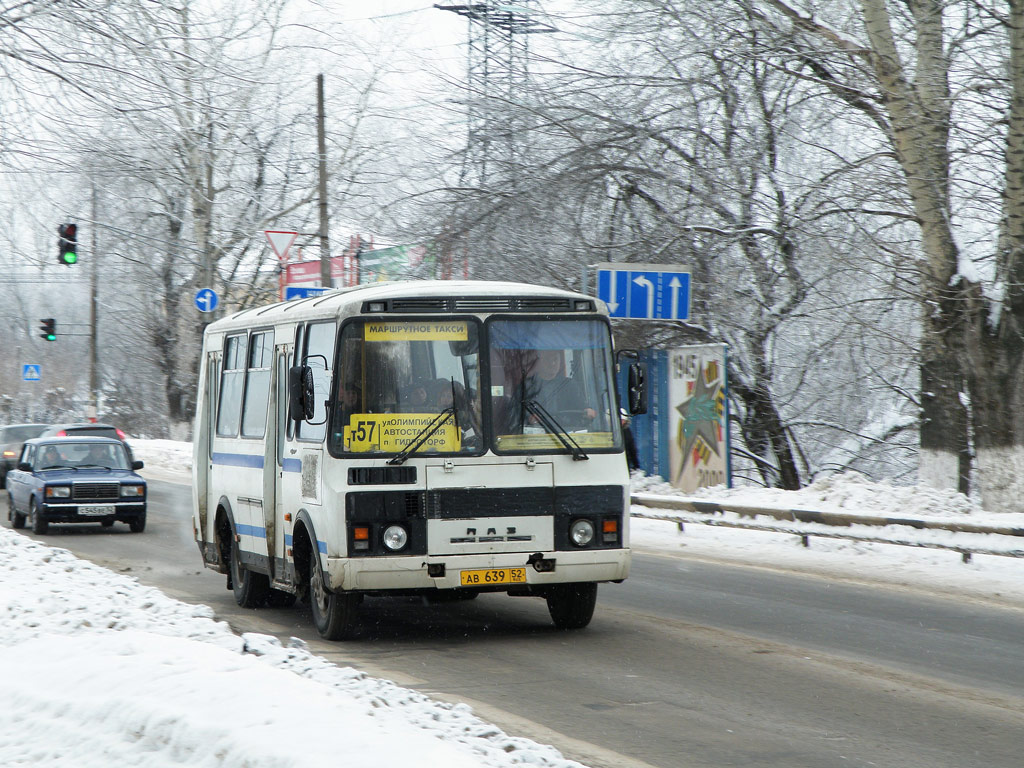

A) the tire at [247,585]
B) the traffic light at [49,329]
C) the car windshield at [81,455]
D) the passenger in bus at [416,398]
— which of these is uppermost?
the traffic light at [49,329]

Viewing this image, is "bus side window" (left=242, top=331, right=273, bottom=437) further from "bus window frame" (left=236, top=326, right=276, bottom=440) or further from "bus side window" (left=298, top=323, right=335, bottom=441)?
"bus side window" (left=298, top=323, right=335, bottom=441)

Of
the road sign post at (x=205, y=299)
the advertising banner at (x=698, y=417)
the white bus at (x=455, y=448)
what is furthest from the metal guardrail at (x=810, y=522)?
the road sign post at (x=205, y=299)

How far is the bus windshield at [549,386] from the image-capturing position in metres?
9.51

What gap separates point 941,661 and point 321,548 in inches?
167

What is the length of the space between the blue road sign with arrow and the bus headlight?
1128cm

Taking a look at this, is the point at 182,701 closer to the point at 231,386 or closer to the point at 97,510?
the point at 231,386

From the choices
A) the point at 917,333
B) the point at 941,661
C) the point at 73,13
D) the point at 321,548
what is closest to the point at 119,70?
the point at 73,13

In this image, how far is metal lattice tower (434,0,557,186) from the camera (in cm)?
2248

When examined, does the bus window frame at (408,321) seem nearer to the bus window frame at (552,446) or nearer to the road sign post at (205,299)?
the bus window frame at (552,446)

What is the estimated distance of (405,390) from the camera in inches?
369

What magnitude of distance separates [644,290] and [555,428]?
11184 millimetres

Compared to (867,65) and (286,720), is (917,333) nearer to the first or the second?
(867,65)

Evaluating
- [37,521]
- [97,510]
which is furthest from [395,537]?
→ [37,521]

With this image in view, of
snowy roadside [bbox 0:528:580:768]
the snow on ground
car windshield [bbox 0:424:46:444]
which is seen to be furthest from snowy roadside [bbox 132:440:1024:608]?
car windshield [bbox 0:424:46:444]
